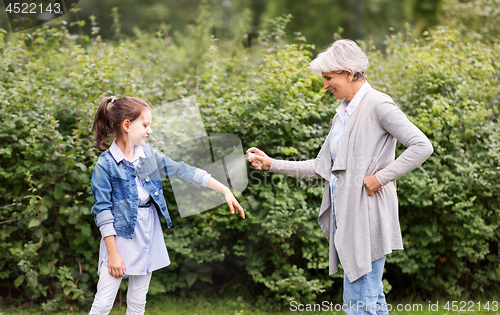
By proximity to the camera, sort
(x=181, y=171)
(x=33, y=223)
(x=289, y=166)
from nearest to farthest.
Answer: (x=181, y=171)
(x=289, y=166)
(x=33, y=223)

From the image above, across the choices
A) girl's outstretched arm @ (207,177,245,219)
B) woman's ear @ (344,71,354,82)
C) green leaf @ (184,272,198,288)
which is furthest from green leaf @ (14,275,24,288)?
Answer: woman's ear @ (344,71,354,82)

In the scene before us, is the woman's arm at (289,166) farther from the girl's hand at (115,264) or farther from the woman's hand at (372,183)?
the girl's hand at (115,264)

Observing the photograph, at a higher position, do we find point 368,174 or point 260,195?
point 368,174

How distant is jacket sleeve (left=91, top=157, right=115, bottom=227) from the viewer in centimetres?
228

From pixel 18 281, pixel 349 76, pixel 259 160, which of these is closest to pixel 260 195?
pixel 259 160

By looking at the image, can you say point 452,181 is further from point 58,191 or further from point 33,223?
point 33,223

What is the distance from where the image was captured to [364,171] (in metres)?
2.19

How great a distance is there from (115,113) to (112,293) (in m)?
1.01

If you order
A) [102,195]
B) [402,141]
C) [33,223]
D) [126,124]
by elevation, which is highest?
[126,124]

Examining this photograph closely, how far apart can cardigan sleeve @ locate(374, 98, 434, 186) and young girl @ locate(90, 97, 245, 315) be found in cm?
86

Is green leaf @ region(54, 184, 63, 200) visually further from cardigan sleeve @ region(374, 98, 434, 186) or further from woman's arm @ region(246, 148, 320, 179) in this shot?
cardigan sleeve @ region(374, 98, 434, 186)

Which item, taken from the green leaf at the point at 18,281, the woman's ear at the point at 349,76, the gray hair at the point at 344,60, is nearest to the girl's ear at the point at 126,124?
the gray hair at the point at 344,60

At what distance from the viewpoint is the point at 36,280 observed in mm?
3562

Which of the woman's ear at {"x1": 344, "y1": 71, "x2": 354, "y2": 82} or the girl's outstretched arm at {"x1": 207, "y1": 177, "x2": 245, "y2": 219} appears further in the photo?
the girl's outstretched arm at {"x1": 207, "y1": 177, "x2": 245, "y2": 219}
